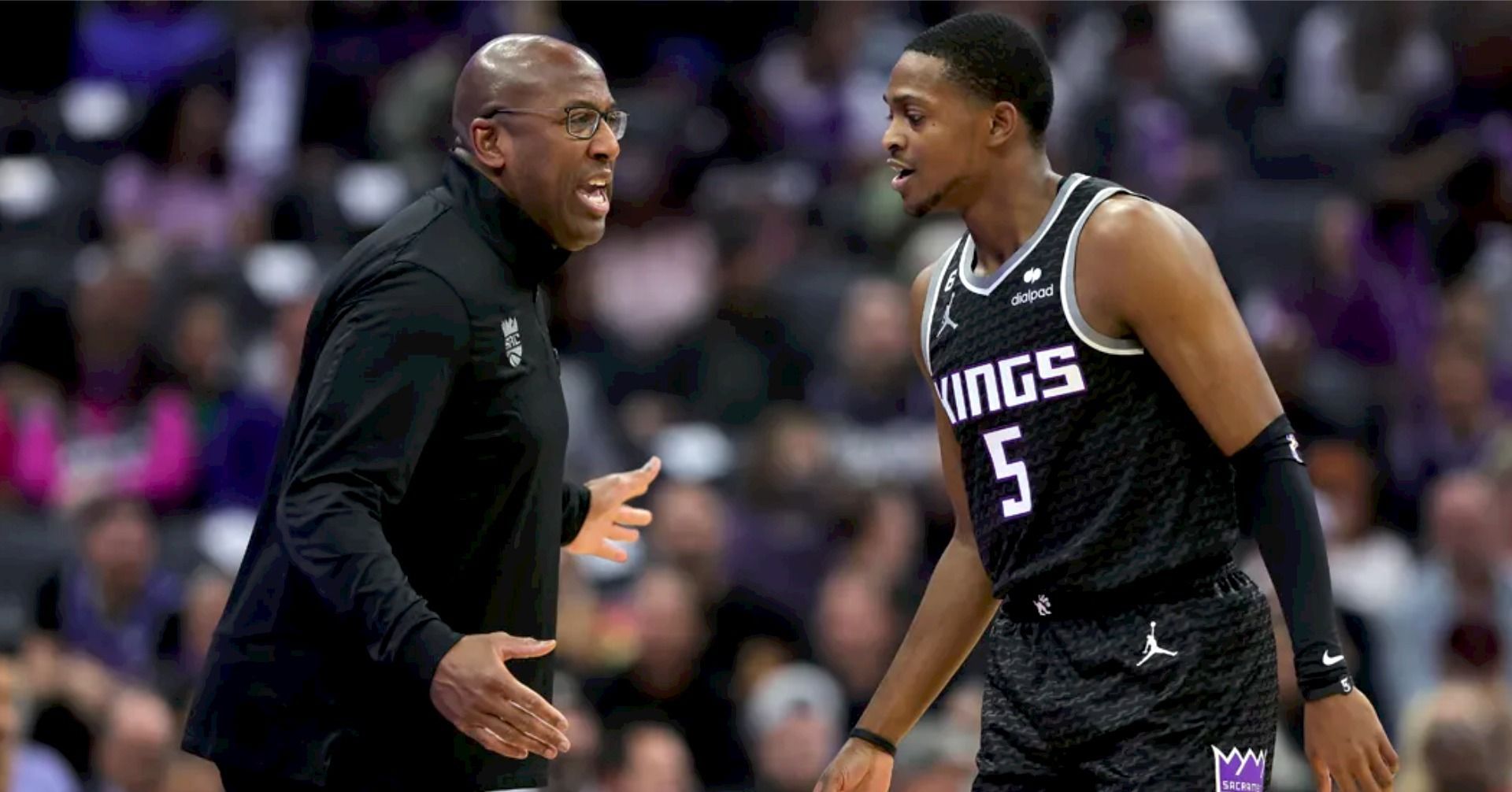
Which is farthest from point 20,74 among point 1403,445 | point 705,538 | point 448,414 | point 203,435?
point 448,414

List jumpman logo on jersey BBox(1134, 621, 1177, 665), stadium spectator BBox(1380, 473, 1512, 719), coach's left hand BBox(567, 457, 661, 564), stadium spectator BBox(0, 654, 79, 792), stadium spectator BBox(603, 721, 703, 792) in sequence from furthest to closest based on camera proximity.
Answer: stadium spectator BBox(1380, 473, 1512, 719)
stadium spectator BBox(603, 721, 703, 792)
stadium spectator BBox(0, 654, 79, 792)
coach's left hand BBox(567, 457, 661, 564)
jumpman logo on jersey BBox(1134, 621, 1177, 665)

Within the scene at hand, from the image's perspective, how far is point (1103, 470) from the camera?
4.65 metres

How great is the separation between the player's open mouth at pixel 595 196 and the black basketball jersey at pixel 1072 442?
2.74ft

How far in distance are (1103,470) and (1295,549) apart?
0.42m

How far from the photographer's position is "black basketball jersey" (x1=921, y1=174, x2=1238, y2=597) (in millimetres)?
4621

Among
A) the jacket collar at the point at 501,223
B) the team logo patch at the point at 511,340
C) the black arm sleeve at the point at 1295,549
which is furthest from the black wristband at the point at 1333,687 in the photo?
the jacket collar at the point at 501,223

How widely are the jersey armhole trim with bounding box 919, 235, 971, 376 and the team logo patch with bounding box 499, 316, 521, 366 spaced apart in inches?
35.2

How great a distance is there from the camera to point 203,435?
34.0 feet

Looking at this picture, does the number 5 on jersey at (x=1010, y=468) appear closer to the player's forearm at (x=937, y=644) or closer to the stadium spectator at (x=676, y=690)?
the player's forearm at (x=937, y=644)

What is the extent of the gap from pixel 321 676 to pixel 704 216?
690 centimetres

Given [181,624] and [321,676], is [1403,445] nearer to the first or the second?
[181,624]

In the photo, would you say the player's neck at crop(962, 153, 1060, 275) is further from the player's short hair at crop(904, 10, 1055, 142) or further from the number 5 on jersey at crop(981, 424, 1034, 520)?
the number 5 on jersey at crop(981, 424, 1034, 520)

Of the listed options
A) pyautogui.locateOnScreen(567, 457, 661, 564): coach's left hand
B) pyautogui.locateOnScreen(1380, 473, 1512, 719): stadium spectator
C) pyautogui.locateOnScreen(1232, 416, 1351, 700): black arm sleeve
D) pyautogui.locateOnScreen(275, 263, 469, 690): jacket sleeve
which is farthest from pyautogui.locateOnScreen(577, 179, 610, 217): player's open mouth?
pyautogui.locateOnScreen(1380, 473, 1512, 719): stadium spectator

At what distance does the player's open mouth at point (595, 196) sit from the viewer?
493 centimetres
